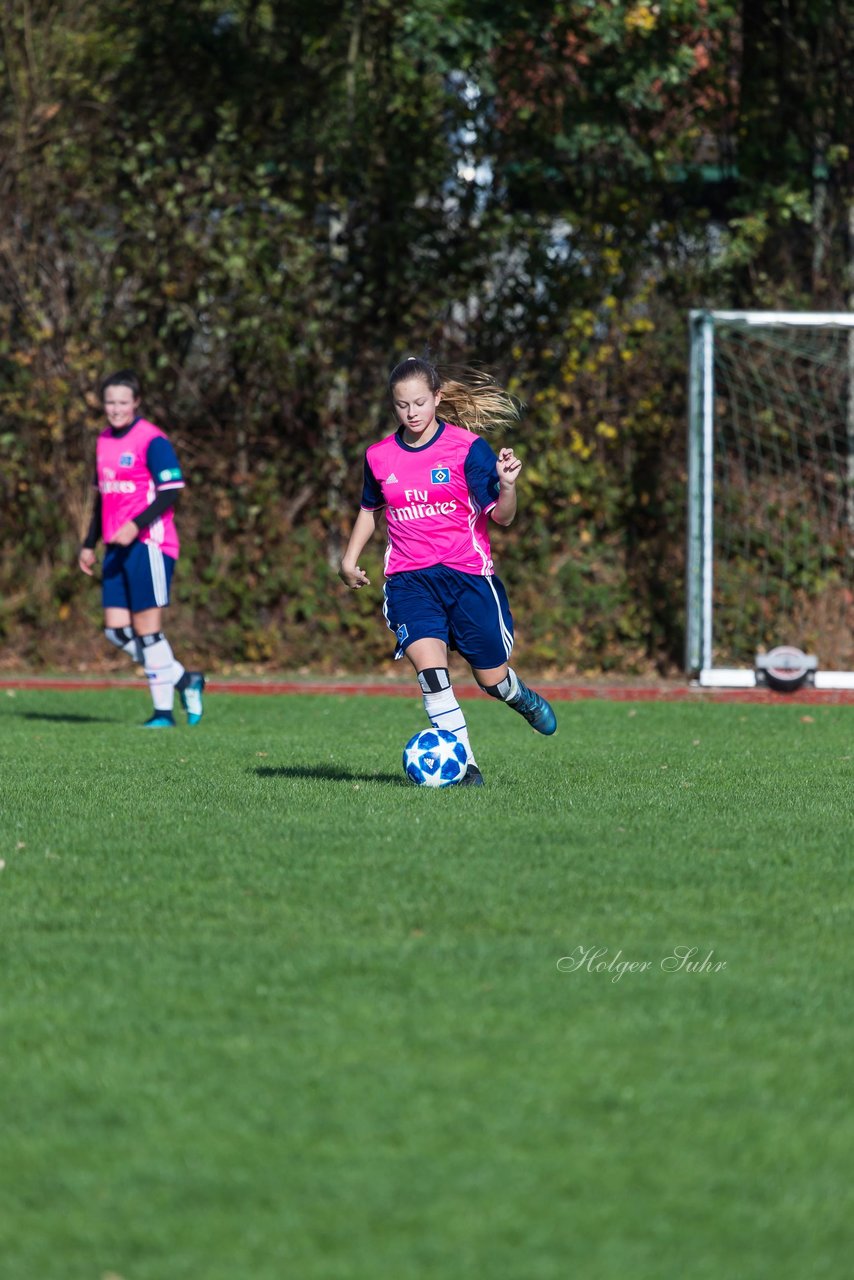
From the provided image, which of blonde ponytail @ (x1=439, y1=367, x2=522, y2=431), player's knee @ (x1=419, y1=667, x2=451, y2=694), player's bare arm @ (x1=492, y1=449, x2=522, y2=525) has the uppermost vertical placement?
blonde ponytail @ (x1=439, y1=367, x2=522, y2=431)

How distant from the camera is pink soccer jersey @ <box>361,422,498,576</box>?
8.13m

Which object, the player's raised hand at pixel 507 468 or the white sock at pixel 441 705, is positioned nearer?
the player's raised hand at pixel 507 468

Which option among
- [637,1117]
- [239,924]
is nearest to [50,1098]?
[637,1117]

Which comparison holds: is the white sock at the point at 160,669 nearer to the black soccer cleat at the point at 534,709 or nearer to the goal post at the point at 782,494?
the black soccer cleat at the point at 534,709

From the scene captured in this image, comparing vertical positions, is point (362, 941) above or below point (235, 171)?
below

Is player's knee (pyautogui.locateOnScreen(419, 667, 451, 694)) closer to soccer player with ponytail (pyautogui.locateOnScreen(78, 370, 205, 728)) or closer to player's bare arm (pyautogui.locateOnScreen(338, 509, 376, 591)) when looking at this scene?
player's bare arm (pyautogui.locateOnScreen(338, 509, 376, 591))

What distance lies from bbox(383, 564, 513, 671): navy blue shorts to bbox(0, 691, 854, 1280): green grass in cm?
81

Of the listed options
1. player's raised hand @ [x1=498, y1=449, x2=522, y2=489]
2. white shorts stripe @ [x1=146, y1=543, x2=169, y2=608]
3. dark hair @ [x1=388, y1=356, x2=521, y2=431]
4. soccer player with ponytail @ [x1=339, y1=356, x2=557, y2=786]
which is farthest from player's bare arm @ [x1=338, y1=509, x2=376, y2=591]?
white shorts stripe @ [x1=146, y1=543, x2=169, y2=608]

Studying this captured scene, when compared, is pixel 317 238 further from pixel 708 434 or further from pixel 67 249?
pixel 708 434

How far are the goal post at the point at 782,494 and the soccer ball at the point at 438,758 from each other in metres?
8.43

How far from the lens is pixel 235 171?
16.8m

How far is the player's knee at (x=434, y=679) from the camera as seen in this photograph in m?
8.04

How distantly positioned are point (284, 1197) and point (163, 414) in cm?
1411

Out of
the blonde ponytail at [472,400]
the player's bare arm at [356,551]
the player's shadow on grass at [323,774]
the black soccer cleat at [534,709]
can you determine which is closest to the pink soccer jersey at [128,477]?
the player's shadow on grass at [323,774]
